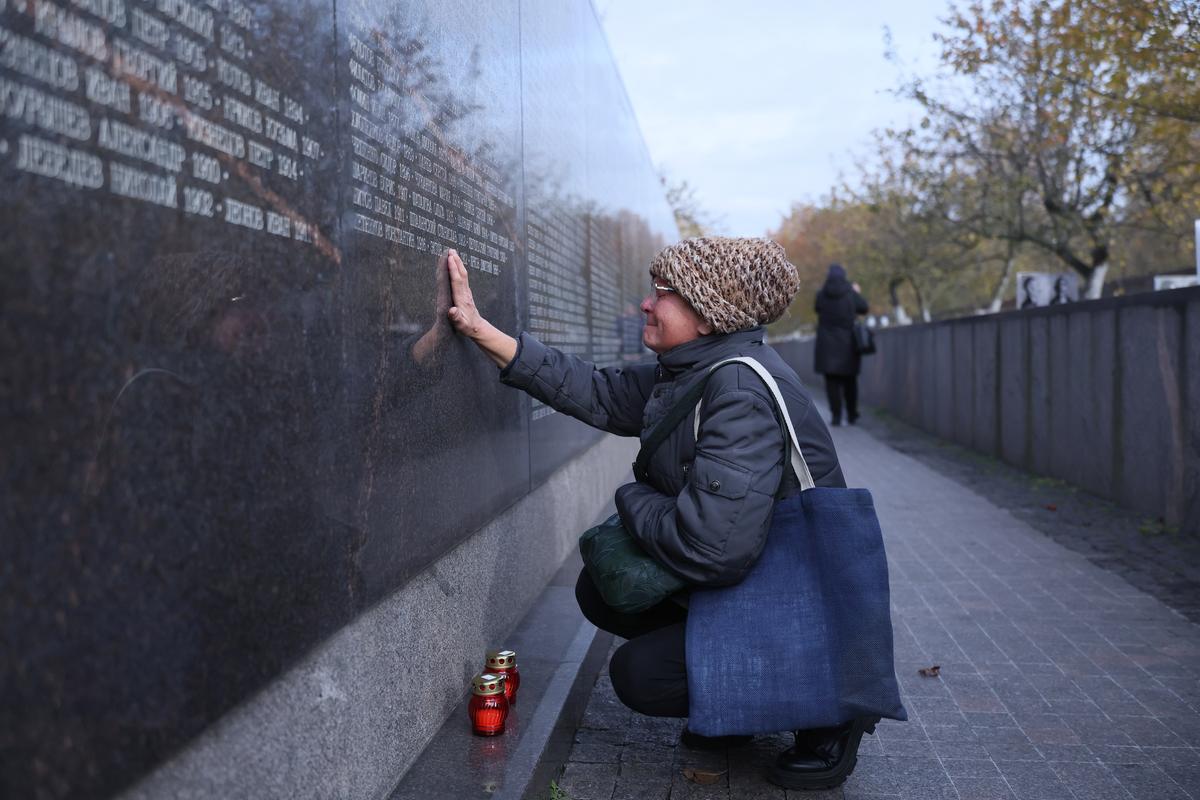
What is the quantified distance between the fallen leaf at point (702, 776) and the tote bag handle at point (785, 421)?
964mm

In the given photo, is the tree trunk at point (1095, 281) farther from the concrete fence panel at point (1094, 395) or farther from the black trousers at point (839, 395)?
the concrete fence panel at point (1094, 395)

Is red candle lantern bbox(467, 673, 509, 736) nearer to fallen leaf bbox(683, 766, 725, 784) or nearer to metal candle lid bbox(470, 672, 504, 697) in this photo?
metal candle lid bbox(470, 672, 504, 697)

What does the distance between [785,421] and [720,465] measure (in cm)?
24

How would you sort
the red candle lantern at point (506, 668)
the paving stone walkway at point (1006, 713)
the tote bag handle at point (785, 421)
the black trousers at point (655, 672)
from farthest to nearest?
the red candle lantern at point (506, 668)
the paving stone walkway at point (1006, 713)
the black trousers at point (655, 672)
the tote bag handle at point (785, 421)

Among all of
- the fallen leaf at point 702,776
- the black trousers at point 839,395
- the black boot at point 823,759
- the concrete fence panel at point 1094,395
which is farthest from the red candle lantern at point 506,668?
the black trousers at point 839,395

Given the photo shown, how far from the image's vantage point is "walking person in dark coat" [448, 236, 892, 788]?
3059 mm

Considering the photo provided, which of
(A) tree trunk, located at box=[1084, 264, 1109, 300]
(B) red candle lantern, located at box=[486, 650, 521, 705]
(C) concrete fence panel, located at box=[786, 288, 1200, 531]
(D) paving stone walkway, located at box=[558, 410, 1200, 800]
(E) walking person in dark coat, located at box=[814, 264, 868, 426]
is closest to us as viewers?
(D) paving stone walkway, located at box=[558, 410, 1200, 800]

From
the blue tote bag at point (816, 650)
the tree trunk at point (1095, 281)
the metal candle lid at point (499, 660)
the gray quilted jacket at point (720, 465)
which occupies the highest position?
the tree trunk at point (1095, 281)

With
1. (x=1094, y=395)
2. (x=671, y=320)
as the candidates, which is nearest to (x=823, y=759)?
(x=671, y=320)

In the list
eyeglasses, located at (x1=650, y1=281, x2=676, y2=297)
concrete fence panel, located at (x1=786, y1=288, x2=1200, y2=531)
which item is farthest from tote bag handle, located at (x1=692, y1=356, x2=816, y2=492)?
concrete fence panel, located at (x1=786, y1=288, x2=1200, y2=531)

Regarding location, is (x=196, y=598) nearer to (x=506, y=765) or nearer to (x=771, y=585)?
(x=506, y=765)

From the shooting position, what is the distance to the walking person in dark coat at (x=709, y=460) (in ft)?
10.0

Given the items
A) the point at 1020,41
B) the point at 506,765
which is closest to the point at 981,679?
the point at 506,765

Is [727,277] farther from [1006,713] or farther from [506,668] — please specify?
[1006,713]
